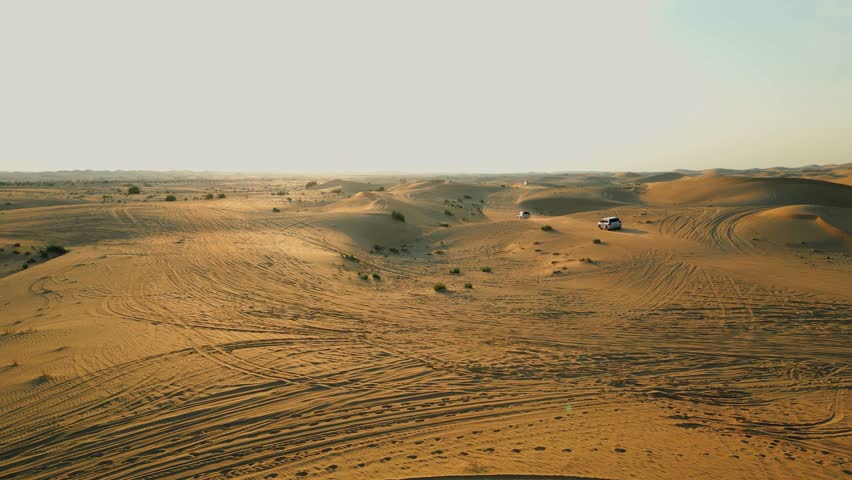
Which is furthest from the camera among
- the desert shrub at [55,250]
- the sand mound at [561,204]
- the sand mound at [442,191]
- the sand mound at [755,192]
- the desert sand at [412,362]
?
the sand mound at [442,191]

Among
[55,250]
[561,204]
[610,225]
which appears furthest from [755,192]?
[55,250]

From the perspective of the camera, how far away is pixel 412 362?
394 inches

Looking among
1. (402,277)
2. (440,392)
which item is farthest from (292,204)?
(440,392)

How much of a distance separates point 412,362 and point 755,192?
185 feet

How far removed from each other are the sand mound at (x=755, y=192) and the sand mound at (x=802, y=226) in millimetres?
17832

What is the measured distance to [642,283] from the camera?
18.1 metres

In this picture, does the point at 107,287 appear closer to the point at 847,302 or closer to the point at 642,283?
the point at 642,283

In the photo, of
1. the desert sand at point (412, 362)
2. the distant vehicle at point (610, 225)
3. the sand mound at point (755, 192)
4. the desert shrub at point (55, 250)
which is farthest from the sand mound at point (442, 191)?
the desert shrub at point (55, 250)

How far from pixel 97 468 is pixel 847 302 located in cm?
2137

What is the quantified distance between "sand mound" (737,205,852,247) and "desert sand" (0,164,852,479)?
1799 millimetres

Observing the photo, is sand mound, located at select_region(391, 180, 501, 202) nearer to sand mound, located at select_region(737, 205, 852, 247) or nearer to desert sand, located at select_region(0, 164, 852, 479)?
sand mound, located at select_region(737, 205, 852, 247)

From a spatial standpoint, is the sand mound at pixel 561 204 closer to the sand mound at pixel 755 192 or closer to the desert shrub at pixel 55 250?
the sand mound at pixel 755 192

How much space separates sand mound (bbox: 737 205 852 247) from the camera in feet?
83.8

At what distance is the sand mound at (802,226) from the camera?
25.5 metres
